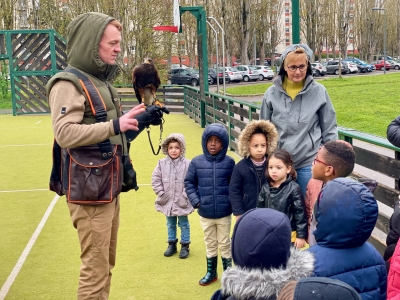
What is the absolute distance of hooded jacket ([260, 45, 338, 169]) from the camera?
4.28 meters

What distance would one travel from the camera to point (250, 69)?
48500 millimetres

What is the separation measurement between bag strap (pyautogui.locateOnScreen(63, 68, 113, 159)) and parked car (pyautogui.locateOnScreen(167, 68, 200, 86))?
39.3m

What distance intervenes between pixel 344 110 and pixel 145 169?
12.5 m

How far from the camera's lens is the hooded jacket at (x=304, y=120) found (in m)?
4.28

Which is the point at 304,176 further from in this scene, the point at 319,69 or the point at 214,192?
the point at 319,69

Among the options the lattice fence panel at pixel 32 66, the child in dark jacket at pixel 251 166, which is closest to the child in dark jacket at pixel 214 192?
the child in dark jacket at pixel 251 166

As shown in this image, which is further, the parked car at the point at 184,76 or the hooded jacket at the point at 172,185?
the parked car at the point at 184,76

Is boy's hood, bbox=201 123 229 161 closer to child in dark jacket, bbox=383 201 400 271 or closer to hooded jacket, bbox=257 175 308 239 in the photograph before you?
hooded jacket, bbox=257 175 308 239

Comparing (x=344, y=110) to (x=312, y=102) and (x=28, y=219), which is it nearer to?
(x=28, y=219)

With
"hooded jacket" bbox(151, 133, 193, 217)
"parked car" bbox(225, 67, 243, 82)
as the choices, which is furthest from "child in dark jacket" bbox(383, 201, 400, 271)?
"parked car" bbox(225, 67, 243, 82)

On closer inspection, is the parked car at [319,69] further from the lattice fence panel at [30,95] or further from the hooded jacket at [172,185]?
the hooded jacket at [172,185]

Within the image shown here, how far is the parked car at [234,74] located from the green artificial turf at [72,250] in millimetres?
37275

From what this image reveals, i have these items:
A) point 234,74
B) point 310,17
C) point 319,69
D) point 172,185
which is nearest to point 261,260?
point 172,185

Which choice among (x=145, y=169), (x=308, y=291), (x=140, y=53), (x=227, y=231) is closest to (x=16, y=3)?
(x=140, y=53)
